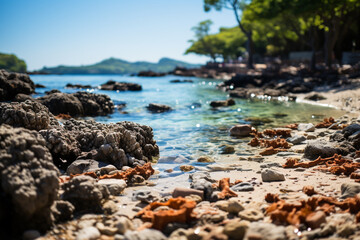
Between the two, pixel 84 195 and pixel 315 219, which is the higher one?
pixel 84 195

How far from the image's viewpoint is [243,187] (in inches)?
200

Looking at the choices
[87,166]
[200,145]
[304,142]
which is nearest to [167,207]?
[87,166]

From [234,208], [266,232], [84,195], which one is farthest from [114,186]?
[266,232]

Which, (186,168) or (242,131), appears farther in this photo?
(242,131)

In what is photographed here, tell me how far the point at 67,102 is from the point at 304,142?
1066cm

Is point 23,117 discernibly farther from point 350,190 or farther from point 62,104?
point 62,104

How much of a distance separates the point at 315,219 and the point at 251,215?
0.70m

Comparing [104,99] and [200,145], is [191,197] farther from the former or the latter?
[104,99]

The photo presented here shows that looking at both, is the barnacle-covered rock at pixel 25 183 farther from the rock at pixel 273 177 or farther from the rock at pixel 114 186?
the rock at pixel 273 177

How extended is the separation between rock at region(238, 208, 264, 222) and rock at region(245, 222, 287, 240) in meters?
0.40

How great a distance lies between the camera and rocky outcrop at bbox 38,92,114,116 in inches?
599

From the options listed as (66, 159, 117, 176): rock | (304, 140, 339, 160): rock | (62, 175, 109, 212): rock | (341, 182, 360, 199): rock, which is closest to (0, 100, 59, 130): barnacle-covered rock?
(66, 159, 117, 176): rock

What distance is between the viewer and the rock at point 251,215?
382cm

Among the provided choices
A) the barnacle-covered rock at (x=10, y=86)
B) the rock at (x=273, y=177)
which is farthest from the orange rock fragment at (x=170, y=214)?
the barnacle-covered rock at (x=10, y=86)
